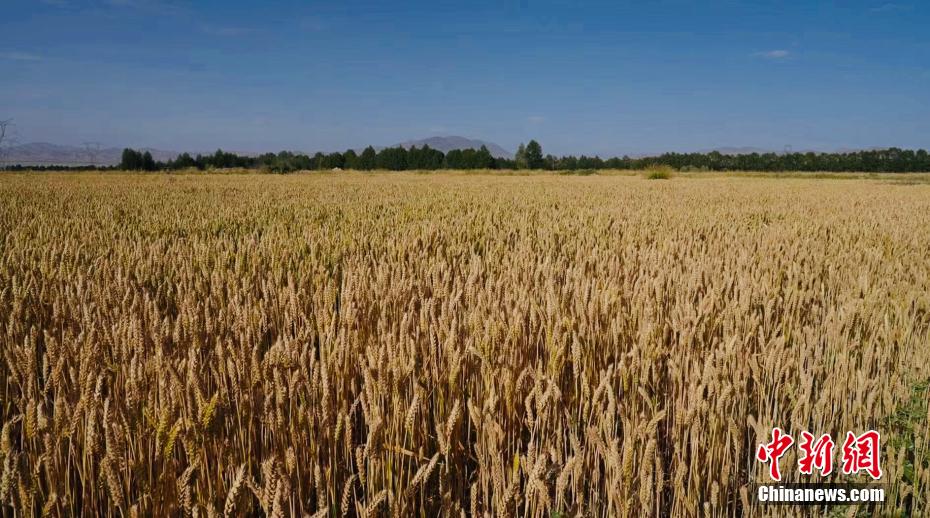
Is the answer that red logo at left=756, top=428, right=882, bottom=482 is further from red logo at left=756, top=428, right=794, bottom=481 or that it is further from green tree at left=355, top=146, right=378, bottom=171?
green tree at left=355, top=146, right=378, bottom=171

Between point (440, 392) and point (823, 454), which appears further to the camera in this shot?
point (440, 392)

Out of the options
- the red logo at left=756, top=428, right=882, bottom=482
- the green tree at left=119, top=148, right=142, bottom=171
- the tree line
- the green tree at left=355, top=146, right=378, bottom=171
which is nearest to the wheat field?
the red logo at left=756, top=428, right=882, bottom=482

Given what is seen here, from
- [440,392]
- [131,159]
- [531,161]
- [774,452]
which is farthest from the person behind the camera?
[531,161]

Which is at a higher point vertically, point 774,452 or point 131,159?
point 131,159

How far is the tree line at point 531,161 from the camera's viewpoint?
62656 mm

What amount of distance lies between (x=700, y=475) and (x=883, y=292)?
2.42m

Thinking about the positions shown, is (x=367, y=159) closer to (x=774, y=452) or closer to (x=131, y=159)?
(x=131, y=159)

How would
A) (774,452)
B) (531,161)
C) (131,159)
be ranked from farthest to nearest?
(531,161) < (131,159) < (774,452)

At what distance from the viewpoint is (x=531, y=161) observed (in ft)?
309

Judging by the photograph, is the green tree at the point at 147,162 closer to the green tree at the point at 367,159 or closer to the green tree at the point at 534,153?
the green tree at the point at 367,159

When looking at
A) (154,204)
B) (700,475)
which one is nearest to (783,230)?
(700,475)

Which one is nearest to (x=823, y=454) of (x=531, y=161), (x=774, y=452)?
(x=774, y=452)

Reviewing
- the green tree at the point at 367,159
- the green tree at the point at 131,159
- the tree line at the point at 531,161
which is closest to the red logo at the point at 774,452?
the tree line at the point at 531,161

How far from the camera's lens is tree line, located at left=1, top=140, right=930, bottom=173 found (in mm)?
62656
